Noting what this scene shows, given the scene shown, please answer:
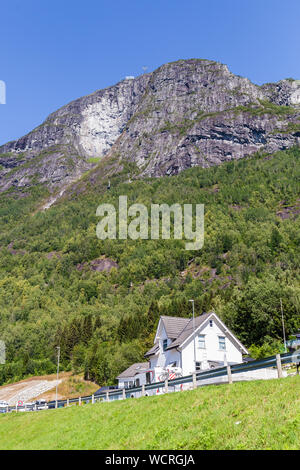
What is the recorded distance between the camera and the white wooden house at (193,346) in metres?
42.2

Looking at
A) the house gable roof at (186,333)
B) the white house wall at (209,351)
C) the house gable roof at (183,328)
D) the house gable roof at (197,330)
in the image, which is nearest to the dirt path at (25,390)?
the house gable roof at (183,328)

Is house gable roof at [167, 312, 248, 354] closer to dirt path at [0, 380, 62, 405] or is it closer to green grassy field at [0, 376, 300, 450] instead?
green grassy field at [0, 376, 300, 450]

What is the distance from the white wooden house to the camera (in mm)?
42250

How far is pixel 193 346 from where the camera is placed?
4319 centimetres

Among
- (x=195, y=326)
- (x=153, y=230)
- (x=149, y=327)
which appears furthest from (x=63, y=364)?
(x=153, y=230)

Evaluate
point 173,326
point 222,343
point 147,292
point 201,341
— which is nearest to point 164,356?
point 173,326

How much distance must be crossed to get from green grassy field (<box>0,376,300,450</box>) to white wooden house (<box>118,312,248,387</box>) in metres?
21.5

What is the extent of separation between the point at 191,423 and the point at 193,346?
30.4 m

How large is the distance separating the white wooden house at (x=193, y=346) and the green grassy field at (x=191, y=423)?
21.5 metres

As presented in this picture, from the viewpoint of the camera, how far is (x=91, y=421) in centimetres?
1903

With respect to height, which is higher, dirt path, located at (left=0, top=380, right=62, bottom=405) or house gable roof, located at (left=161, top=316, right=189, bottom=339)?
house gable roof, located at (left=161, top=316, right=189, bottom=339)

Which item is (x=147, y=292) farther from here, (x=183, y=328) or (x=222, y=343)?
(x=222, y=343)

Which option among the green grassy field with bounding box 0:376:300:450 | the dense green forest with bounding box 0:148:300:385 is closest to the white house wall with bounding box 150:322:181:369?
the green grassy field with bounding box 0:376:300:450

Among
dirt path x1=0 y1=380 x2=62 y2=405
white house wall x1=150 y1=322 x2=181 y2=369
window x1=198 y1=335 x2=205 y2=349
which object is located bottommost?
dirt path x1=0 y1=380 x2=62 y2=405
